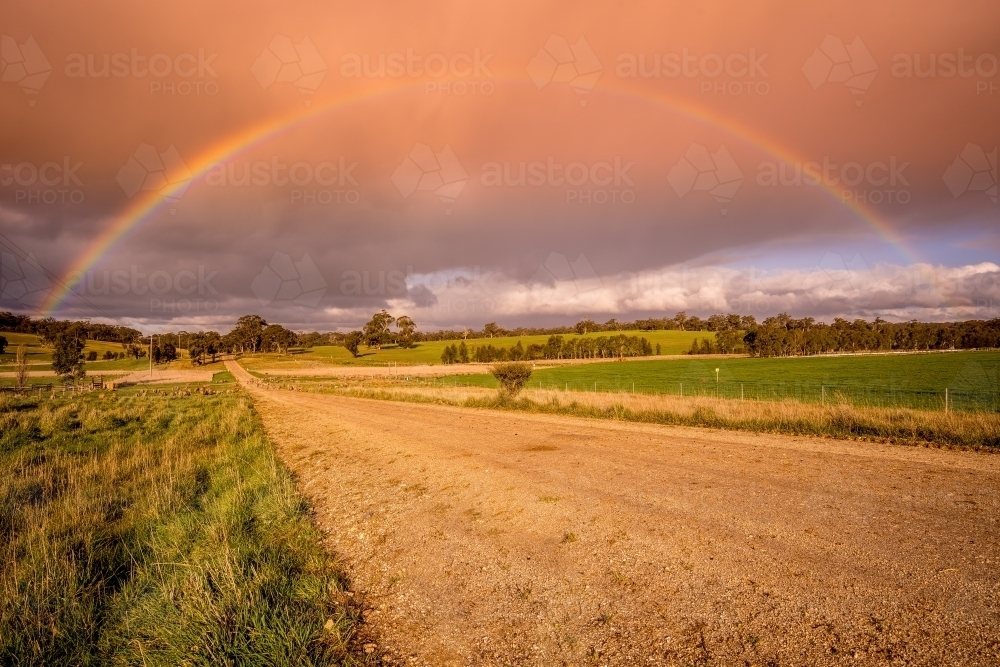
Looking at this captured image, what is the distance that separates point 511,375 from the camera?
29.4m

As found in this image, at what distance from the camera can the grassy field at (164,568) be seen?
15.8 ft

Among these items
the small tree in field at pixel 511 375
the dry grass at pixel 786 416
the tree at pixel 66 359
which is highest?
the tree at pixel 66 359

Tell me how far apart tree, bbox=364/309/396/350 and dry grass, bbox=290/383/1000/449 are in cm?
12598

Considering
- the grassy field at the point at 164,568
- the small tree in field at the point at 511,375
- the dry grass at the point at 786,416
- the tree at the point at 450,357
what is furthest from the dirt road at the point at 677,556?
the tree at the point at 450,357

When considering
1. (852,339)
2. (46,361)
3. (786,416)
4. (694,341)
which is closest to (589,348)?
(694,341)

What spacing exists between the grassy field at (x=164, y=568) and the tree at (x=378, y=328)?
135 meters

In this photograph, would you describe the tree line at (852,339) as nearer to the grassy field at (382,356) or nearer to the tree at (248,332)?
the grassy field at (382,356)

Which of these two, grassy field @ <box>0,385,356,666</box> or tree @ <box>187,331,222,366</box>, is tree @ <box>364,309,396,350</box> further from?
grassy field @ <box>0,385,356,666</box>

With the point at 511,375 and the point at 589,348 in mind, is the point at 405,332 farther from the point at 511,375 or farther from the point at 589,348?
the point at 511,375

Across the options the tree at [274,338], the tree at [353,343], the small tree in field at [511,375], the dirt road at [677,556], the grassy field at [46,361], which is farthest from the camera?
the tree at [274,338]

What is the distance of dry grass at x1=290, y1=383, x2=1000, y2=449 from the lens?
1367 centimetres

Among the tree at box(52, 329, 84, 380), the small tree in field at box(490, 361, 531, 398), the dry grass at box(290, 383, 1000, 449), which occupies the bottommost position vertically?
the dry grass at box(290, 383, 1000, 449)

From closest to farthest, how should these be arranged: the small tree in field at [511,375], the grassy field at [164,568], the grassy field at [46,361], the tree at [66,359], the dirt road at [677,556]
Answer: the dirt road at [677,556] → the grassy field at [164,568] → the small tree in field at [511,375] → the tree at [66,359] → the grassy field at [46,361]

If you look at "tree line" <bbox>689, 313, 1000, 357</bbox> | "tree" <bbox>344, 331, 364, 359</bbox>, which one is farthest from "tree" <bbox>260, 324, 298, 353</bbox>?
"tree line" <bbox>689, 313, 1000, 357</bbox>
